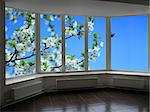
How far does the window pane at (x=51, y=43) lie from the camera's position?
5.37m

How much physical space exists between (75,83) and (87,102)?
1.11 meters

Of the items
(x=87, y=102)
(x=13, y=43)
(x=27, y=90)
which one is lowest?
(x=87, y=102)

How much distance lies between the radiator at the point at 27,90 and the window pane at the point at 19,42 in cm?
47

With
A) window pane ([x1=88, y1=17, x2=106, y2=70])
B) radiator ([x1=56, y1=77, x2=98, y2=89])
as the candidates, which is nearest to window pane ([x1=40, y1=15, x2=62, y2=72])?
radiator ([x1=56, y1=77, x2=98, y2=89])

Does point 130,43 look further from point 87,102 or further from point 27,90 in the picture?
point 27,90

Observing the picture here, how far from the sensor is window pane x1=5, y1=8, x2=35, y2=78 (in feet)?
15.0

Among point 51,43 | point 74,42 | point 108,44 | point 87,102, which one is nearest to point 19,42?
point 51,43

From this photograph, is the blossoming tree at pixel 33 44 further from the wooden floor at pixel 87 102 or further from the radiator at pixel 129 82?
the radiator at pixel 129 82

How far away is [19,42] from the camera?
482cm

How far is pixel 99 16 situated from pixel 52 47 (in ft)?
5.84

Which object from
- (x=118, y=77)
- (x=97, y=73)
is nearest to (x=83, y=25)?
(x=97, y=73)

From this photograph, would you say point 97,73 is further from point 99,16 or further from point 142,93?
point 99,16

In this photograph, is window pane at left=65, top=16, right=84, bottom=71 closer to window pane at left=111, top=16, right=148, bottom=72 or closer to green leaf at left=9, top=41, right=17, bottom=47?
window pane at left=111, top=16, right=148, bottom=72

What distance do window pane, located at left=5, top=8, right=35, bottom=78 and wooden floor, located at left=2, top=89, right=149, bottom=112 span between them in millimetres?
877
